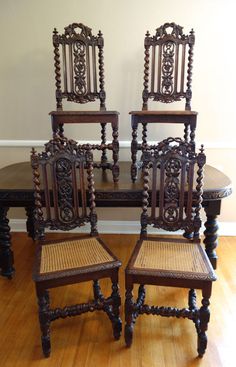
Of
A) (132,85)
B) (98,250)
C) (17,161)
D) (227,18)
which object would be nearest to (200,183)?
(98,250)

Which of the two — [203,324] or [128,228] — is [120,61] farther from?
[203,324]

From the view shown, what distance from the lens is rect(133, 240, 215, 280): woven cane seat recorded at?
63.3 inches

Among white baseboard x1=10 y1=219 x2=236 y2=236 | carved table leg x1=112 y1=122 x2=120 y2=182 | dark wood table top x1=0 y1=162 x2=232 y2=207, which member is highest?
carved table leg x1=112 y1=122 x2=120 y2=182

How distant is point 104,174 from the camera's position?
249cm

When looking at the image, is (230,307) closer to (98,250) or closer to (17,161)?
(98,250)

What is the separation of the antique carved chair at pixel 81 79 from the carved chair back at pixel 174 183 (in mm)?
483

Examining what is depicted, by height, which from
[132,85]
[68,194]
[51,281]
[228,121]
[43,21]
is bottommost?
[51,281]

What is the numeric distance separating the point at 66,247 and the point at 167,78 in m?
1.48

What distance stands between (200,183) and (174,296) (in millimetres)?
820

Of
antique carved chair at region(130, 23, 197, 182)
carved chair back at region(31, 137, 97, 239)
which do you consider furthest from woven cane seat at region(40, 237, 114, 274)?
antique carved chair at region(130, 23, 197, 182)

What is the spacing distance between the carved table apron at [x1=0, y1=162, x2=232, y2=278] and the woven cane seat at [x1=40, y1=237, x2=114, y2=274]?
0.38 m

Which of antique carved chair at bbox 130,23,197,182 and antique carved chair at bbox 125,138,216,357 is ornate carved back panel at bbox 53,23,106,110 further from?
antique carved chair at bbox 125,138,216,357

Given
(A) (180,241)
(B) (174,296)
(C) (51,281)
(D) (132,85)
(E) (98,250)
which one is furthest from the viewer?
(D) (132,85)

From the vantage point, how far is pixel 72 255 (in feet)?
5.79
